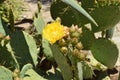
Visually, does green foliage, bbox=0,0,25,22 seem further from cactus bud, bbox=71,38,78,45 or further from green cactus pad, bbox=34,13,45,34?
cactus bud, bbox=71,38,78,45

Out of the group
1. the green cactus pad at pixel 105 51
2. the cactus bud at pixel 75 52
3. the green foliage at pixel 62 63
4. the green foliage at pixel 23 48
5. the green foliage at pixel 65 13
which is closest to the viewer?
the cactus bud at pixel 75 52

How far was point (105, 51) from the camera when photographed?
222 cm

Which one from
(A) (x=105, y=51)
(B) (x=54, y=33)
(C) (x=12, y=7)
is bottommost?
(C) (x=12, y=7)

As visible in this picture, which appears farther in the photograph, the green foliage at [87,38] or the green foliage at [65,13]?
the green foliage at [65,13]

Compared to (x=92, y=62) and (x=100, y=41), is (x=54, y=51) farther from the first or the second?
(x=92, y=62)

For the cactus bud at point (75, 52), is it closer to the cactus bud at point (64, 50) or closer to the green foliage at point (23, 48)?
the cactus bud at point (64, 50)

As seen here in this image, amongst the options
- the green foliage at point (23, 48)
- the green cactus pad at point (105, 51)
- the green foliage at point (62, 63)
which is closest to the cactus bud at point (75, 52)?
the green foliage at point (62, 63)

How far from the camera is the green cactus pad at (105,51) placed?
2.19m

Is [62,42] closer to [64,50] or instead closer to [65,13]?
[64,50]

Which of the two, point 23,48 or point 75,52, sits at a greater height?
point 75,52

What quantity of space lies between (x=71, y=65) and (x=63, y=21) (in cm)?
33

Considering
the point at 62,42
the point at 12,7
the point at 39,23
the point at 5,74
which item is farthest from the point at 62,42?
the point at 12,7

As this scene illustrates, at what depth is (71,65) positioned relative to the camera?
89.3 inches

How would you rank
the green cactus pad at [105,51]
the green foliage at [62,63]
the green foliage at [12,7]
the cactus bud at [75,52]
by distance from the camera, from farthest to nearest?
the green foliage at [12,7], the green cactus pad at [105,51], the green foliage at [62,63], the cactus bud at [75,52]
